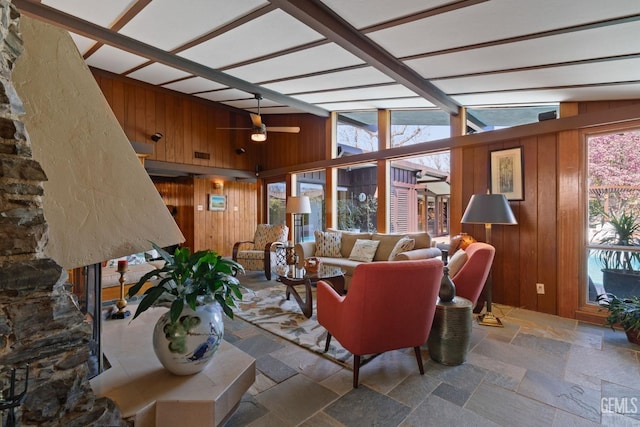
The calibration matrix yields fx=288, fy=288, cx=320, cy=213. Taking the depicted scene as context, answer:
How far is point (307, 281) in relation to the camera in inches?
131

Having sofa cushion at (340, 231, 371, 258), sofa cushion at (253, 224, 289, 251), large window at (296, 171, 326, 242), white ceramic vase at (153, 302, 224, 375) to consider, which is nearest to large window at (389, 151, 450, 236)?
sofa cushion at (340, 231, 371, 258)

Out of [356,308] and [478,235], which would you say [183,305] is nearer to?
[356,308]

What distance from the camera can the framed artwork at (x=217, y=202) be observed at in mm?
7152

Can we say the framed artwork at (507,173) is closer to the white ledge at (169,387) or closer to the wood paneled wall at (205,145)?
the wood paneled wall at (205,145)

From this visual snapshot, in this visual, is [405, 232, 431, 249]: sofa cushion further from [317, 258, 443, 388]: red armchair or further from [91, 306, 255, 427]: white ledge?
[91, 306, 255, 427]: white ledge

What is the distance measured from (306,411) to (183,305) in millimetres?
1010

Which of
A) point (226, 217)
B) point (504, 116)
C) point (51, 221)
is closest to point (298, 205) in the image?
point (226, 217)

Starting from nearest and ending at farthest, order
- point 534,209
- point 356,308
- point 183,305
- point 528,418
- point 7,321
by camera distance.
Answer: point 7,321 → point 183,305 → point 528,418 → point 356,308 → point 534,209

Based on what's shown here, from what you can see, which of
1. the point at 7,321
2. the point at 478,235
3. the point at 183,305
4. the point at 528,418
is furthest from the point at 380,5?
the point at 478,235

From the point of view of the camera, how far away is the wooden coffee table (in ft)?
10.9

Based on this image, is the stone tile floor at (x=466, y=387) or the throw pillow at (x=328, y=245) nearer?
the stone tile floor at (x=466, y=387)

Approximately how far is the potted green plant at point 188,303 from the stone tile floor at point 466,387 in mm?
524

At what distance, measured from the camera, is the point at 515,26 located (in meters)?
2.15

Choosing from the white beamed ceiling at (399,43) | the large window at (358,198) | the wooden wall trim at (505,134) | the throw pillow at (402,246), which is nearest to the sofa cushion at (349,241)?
the large window at (358,198)
